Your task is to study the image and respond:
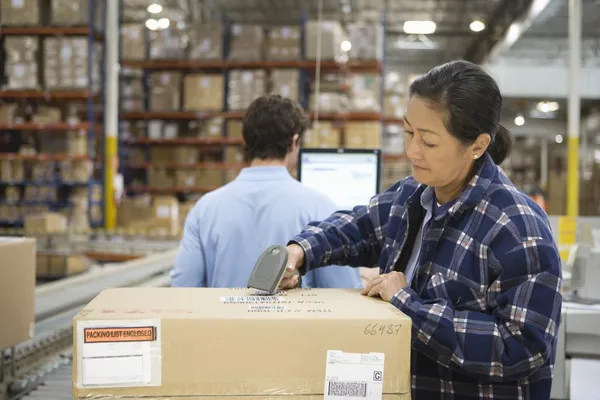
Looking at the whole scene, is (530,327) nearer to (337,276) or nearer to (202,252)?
(337,276)

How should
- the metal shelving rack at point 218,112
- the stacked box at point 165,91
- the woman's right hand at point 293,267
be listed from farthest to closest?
the stacked box at point 165,91
the metal shelving rack at point 218,112
the woman's right hand at point 293,267

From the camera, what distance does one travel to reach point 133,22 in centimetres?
1255

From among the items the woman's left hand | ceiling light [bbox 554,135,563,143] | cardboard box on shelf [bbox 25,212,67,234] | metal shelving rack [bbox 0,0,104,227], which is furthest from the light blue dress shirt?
ceiling light [bbox 554,135,563,143]

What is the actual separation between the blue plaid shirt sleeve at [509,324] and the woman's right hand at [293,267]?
14.3 inches

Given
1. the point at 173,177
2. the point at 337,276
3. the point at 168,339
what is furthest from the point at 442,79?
the point at 173,177

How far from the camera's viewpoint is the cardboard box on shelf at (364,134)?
30.6 feet

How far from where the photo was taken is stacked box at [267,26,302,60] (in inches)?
387

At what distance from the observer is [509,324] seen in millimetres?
1310

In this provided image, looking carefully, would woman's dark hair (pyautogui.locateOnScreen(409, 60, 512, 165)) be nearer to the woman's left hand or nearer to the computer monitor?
the woman's left hand

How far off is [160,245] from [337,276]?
5674mm

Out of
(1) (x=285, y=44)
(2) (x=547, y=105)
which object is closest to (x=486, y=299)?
(1) (x=285, y=44)

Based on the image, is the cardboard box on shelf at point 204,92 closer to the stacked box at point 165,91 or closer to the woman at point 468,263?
the stacked box at point 165,91

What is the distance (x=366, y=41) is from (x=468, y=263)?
852 cm

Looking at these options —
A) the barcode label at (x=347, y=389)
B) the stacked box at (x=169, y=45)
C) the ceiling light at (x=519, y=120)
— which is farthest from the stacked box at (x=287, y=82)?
the ceiling light at (x=519, y=120)
